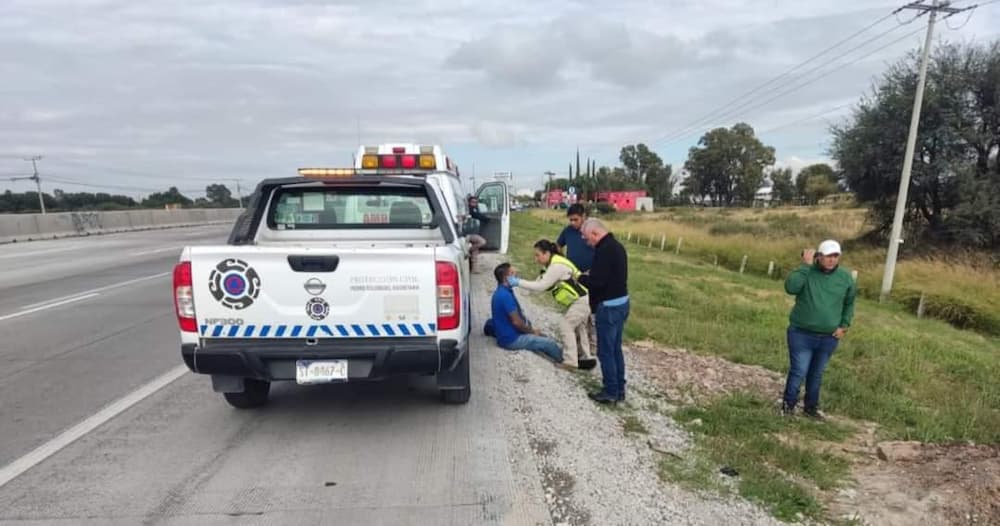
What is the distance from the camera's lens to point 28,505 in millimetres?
3193

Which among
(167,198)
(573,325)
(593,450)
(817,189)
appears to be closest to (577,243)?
(573,325)

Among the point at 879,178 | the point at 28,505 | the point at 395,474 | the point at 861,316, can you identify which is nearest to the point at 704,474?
the point at 395,474

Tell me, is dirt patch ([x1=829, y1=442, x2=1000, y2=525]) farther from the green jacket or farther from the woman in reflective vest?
the woman in reflective vest

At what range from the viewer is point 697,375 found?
631 cm

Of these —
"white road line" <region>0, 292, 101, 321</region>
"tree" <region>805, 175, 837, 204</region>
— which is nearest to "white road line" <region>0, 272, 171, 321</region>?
"white road line" <region>0, 292, 101, 321</region>

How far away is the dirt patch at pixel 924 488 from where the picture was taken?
3.31 metres

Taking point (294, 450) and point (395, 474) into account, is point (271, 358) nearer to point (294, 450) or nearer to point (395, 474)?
point (294, 450)

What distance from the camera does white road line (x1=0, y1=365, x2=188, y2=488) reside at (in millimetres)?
3631

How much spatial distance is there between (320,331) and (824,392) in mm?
5296

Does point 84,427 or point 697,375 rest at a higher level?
point 84,427

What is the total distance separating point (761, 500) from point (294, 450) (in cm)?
302

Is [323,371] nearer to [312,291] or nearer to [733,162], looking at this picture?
[312,291]

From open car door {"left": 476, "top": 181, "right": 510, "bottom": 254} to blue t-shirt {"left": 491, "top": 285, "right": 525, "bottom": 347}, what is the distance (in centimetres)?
534

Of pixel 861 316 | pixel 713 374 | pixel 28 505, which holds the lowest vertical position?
pixel 861 316
